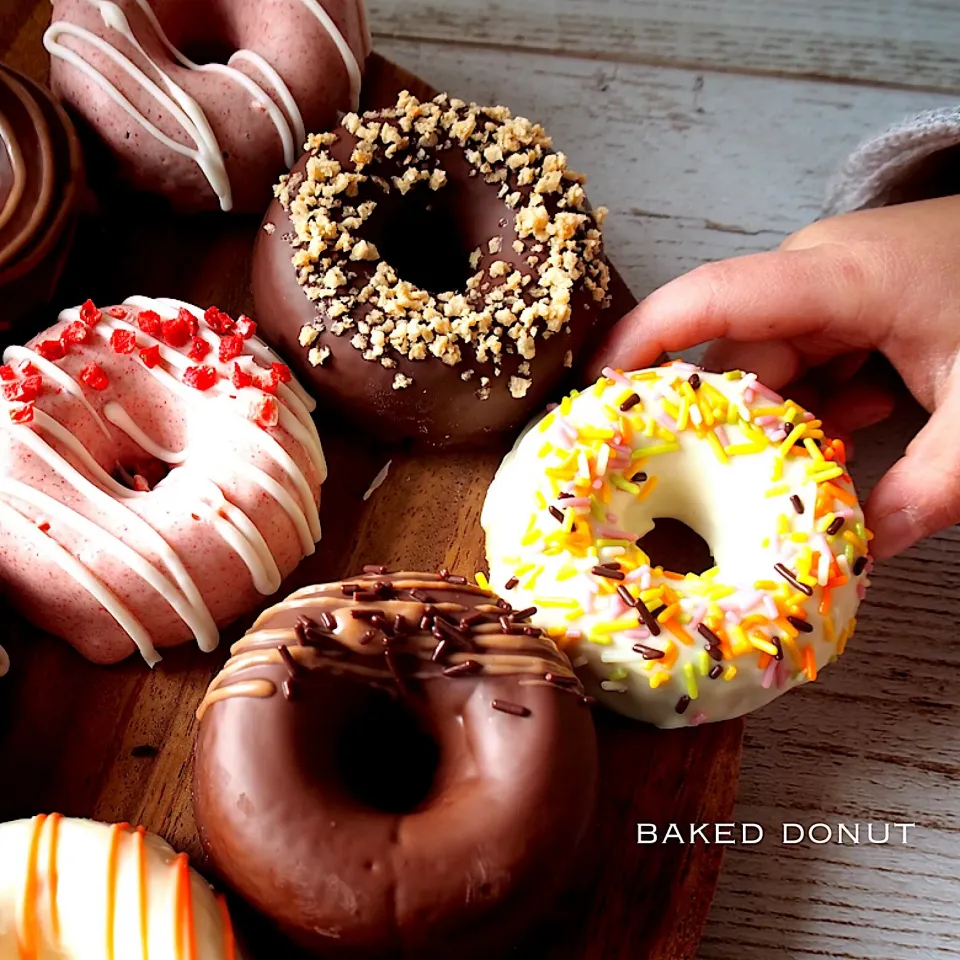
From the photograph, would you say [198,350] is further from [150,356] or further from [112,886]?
[112,886]

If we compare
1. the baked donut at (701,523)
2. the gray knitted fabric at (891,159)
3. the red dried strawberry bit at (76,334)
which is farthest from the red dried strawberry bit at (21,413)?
the gray knitted fabric at (891,159)

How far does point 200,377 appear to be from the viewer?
1.36 metres

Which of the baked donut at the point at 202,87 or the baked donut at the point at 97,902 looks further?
the baked donut at the point at 202,87

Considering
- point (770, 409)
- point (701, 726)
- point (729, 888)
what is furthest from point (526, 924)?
point (770, 409)

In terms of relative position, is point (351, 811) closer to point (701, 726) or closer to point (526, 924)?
point (526, 924)

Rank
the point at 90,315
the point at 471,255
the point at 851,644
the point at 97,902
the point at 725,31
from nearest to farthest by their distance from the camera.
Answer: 1. the point at 97,902
2. the point at 90,315
3. the point at 471,255
4. the point at 851,644
5. the point at 725,31

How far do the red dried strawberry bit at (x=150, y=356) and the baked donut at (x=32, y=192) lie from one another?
20cm

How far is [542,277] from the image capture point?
1.41 m

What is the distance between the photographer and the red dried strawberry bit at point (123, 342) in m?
1.37

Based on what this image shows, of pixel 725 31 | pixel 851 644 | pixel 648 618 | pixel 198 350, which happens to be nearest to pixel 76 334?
pixel 198 350

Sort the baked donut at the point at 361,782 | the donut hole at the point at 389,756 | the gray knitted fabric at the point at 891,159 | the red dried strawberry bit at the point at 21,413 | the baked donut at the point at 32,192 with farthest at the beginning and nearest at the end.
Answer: the gray knitted fabric at the point at 891,159 → the baked donut at the point at 32,192 → the red dried strawberry bit at the point at 21,413 → the donut hole at the point at 389,756 → the baked donut at the point at 361,782

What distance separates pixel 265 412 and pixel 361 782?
459mm

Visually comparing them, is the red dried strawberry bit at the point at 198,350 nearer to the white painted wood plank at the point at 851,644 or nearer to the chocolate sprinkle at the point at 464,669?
the chocolate sprinkle at the point at 464,669

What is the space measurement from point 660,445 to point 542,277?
0.91 ft
